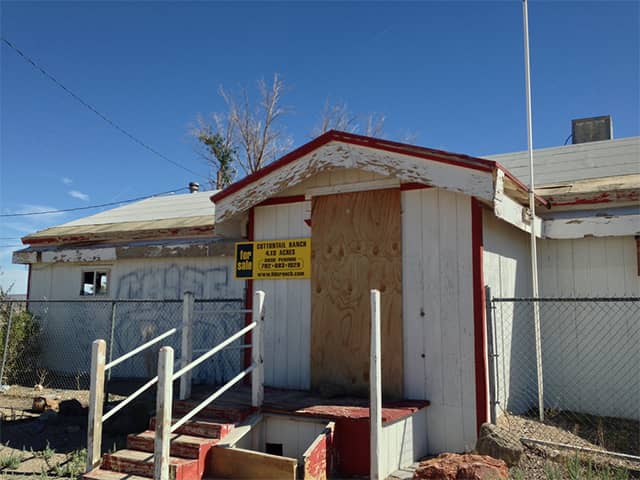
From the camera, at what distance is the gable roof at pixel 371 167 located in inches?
232

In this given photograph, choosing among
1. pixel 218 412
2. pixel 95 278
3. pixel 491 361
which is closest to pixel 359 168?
pixel 491 361

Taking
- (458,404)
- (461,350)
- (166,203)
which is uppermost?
(166,203)

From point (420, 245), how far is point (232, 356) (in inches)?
187

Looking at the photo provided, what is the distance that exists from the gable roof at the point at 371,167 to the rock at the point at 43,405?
14.6ft

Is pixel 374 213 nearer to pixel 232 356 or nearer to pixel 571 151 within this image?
pixel 232 356

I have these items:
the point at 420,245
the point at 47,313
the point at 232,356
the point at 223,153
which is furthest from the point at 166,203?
the point at 223,153

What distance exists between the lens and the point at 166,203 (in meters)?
14.2

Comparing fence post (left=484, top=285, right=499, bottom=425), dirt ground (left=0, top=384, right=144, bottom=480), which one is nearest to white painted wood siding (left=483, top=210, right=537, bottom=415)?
fence post (left=484, top=285, right=499, bottom=425)

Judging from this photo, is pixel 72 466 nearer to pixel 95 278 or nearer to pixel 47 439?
pixel 47 439

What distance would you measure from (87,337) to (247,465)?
24.8ft

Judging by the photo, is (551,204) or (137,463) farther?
(551,204)

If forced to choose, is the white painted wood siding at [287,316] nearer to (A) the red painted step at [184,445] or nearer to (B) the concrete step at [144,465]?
(A) the red painted step at [184,445]

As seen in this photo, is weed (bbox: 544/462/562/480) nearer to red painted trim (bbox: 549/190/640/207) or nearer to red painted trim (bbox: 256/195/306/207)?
red painted trim (bbox: 549/190/640/207)

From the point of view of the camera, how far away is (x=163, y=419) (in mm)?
4832
